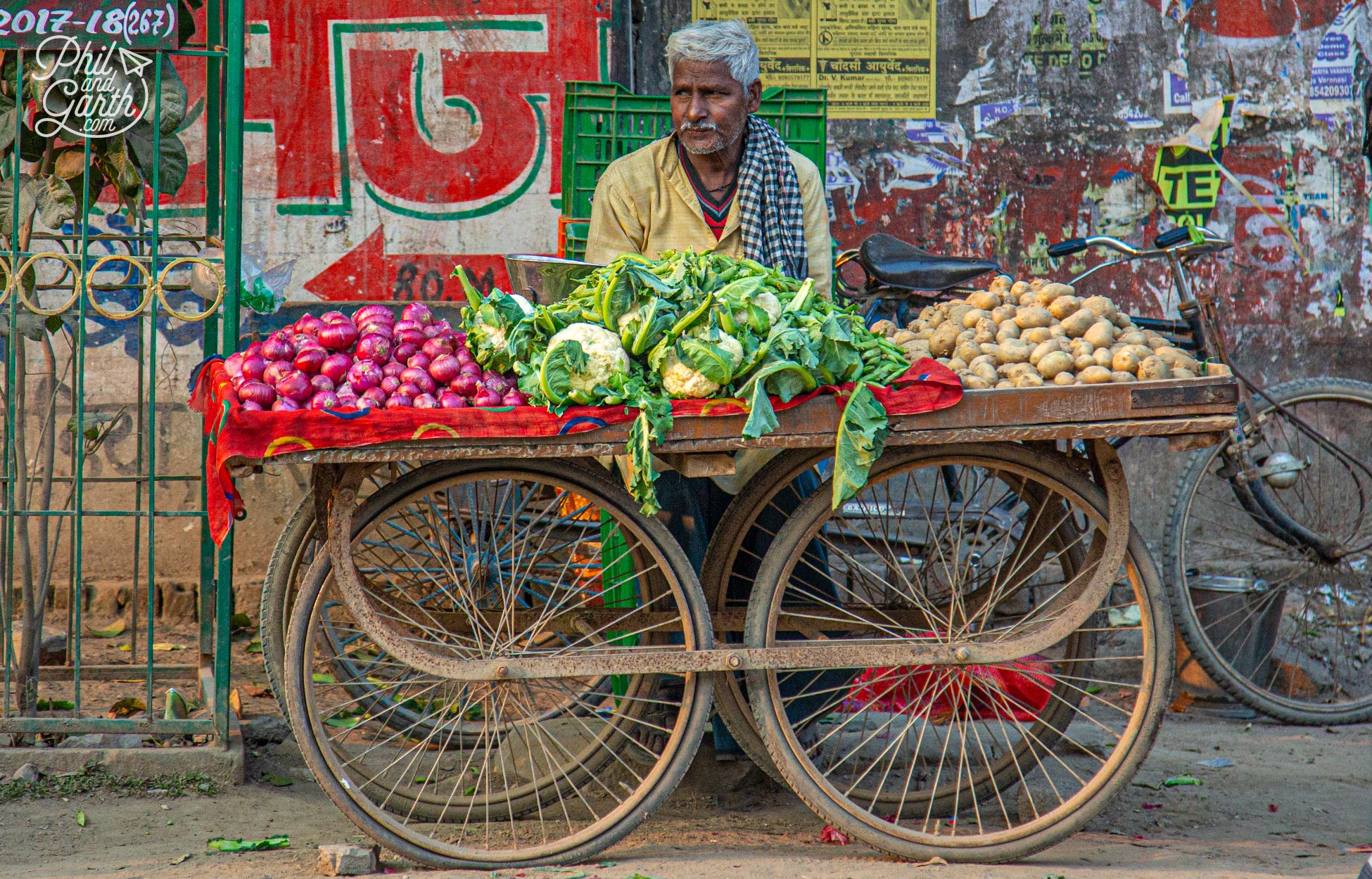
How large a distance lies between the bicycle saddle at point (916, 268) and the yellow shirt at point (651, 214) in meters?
0.29

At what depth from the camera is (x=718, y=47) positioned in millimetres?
3184

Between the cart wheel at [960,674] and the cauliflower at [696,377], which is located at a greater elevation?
the cauliflower at [696,377]

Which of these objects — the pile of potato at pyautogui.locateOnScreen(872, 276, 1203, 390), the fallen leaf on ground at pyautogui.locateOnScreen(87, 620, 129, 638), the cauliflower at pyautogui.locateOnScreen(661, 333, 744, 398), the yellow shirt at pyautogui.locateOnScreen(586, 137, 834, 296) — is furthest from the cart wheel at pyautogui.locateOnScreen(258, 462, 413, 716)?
the fallen leaf on ground at pyautogui.locateOnScreen(87, 620, 129, 638)

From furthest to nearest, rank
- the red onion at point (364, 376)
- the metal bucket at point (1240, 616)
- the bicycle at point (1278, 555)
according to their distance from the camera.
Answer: the metal bucket at point (1240, 616) → the bicycle at point (1278, 555) → the red onion at point (364, 376)

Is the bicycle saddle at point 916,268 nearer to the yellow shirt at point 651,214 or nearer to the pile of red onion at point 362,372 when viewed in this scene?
the yellow shirt at point 651,214

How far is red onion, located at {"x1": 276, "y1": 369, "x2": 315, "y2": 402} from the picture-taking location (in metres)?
2.59

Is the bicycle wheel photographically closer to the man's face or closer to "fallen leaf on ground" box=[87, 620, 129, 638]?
the man's face

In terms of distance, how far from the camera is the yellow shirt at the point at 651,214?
337 centimetres

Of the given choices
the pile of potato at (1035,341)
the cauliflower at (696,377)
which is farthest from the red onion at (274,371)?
the pile of potato at (1035,341)

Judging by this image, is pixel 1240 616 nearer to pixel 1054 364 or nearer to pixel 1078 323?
pixel 1078 323

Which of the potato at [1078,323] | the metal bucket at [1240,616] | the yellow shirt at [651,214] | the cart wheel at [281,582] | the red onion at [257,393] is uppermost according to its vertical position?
the yellow shirt at [651,214]

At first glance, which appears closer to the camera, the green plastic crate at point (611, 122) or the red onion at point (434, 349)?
the red onion at point (434, 349)

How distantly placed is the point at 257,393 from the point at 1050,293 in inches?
80.8

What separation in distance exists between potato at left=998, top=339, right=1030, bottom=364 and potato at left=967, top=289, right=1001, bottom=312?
24cm
